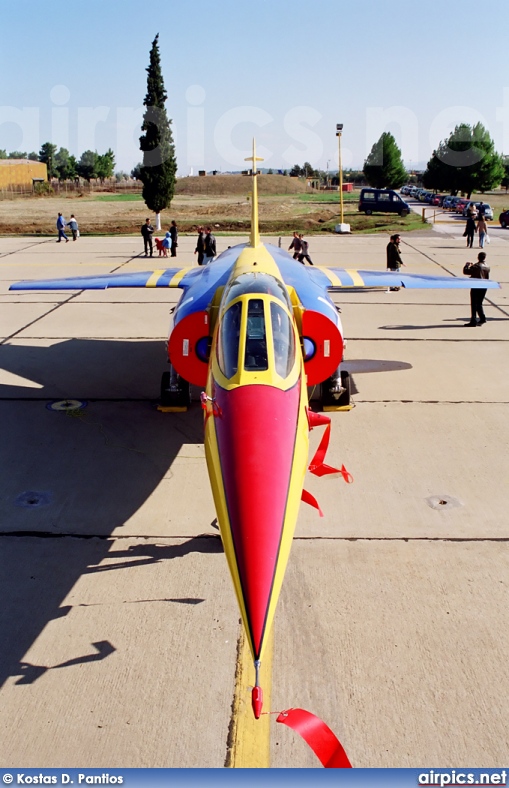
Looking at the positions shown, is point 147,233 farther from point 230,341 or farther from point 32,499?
point 230,341

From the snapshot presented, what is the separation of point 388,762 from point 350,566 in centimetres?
216

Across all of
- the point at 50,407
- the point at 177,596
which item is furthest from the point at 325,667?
the point at 50,407

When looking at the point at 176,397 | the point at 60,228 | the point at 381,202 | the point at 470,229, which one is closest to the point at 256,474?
the point at 176,397

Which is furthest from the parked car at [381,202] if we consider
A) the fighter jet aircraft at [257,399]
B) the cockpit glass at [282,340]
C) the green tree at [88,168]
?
the green tree at [88,168]

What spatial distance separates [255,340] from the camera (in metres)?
6.06

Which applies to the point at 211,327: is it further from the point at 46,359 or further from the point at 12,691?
the point at 46,359

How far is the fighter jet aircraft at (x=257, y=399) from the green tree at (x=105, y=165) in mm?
126076

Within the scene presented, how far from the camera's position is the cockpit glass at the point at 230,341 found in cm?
591

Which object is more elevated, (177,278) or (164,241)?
(164,241)

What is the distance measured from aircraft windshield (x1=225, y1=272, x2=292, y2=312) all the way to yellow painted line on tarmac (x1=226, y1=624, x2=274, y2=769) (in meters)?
3.61

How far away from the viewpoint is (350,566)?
6.32m

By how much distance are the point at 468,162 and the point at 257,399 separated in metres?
69.5

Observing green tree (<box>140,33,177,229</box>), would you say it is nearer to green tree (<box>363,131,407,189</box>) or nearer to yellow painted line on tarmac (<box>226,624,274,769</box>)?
yellow painted line on tarmac (<box>226,624,274,769</box>)

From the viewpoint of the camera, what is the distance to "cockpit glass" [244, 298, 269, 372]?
19.0ft
